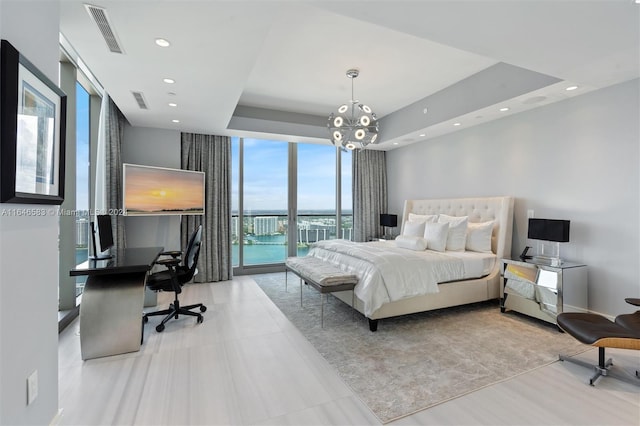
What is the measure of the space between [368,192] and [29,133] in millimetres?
5706

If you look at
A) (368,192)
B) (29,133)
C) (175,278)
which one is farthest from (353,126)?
(368,192)

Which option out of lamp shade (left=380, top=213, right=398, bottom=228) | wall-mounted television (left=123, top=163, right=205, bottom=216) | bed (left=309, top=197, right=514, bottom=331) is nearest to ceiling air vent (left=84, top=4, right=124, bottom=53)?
wall-mounted television (left=123, top=163, right=205, bottom=216)

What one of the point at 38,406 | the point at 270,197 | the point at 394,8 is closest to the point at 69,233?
the point at 38,406

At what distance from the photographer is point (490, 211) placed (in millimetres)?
4359

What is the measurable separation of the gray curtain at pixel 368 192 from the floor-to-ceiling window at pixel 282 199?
22 centimetres

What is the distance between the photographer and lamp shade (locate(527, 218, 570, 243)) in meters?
3.24

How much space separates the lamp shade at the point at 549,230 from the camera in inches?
127

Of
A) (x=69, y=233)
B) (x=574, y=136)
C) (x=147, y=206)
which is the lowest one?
(x=69, y=233)

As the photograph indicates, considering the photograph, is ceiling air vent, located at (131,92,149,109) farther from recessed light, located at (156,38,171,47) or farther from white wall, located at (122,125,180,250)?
recessed light, located at (156,38,171,47)

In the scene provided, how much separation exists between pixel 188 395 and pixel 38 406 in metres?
0.81

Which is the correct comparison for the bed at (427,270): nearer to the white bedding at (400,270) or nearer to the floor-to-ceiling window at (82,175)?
the white bedding at (400,270)

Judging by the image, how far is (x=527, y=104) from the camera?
3756mm

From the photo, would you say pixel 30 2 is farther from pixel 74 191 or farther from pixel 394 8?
pixel 74 191

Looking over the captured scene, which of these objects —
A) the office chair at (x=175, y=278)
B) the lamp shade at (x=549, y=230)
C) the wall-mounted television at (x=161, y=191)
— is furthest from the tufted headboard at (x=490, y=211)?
the wall-mounted television at (x=161, y=191)
